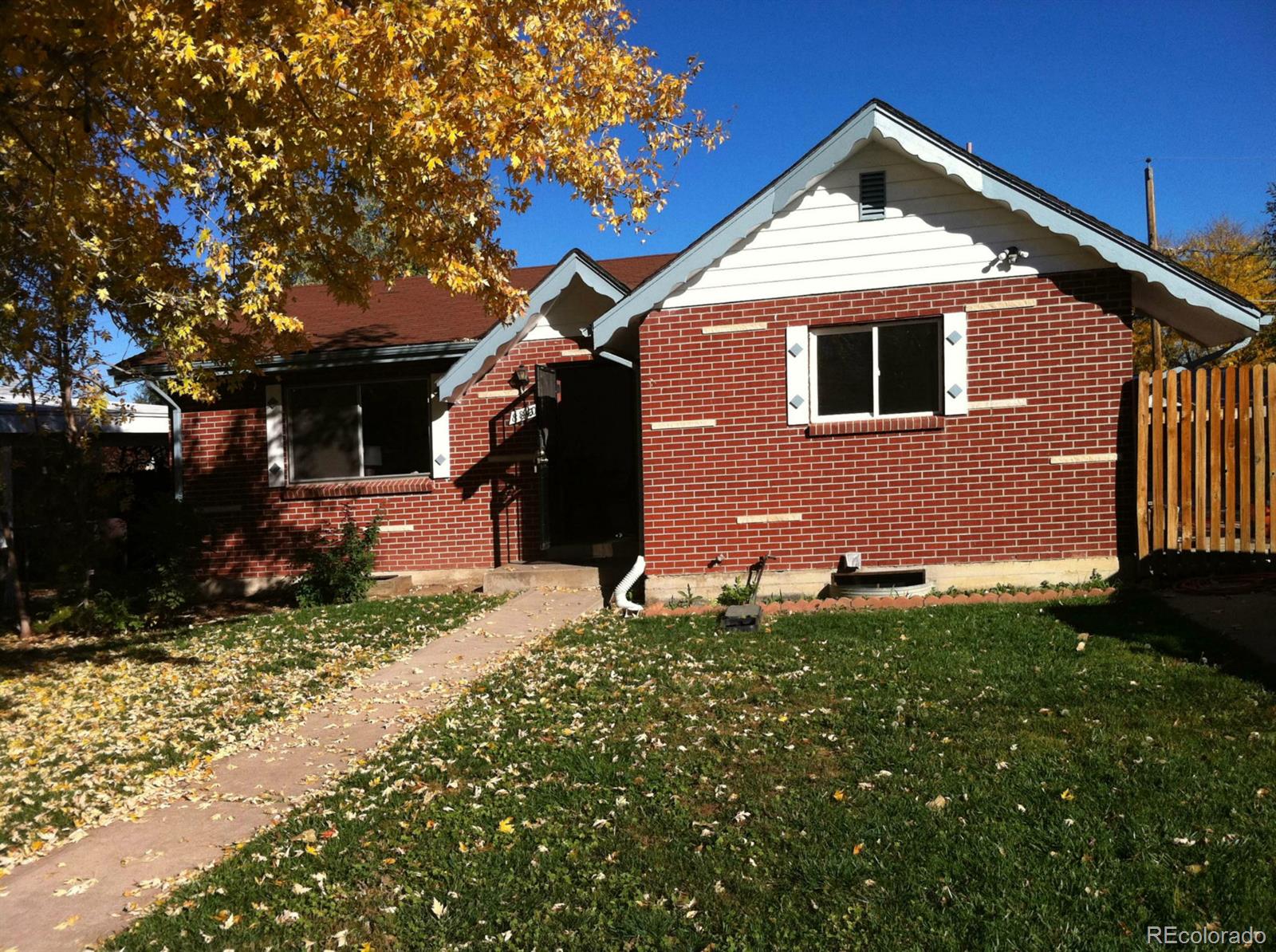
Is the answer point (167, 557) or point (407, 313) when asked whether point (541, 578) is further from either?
point (407, 313)

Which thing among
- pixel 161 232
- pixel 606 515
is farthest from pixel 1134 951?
pixel 606 515

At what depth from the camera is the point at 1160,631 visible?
6.69 meters

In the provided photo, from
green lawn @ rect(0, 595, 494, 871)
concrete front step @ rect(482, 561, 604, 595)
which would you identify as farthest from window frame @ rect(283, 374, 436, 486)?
green lawn @ rect(0, 595, 494, 871)

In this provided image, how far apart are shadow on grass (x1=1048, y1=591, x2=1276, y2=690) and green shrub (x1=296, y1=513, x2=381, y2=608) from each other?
7986mm

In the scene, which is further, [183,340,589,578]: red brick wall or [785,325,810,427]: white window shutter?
[183,340,589,578]: red brick wall

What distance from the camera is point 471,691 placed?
657 centimetres

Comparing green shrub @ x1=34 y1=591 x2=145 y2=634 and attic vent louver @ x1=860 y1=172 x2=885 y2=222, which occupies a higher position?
attic vent louver @ x1=860 y1=172 x2=885 y2=222

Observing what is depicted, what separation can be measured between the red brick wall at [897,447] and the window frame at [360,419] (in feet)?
12.4

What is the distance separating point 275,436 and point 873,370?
26.8ft

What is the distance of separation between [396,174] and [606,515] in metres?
7.85

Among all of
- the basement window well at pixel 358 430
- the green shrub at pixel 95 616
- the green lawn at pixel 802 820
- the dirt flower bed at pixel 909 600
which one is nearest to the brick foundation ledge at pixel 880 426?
the dirt flower bed at pixel 909 600

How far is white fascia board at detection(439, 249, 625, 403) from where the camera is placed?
10812 millimetres
